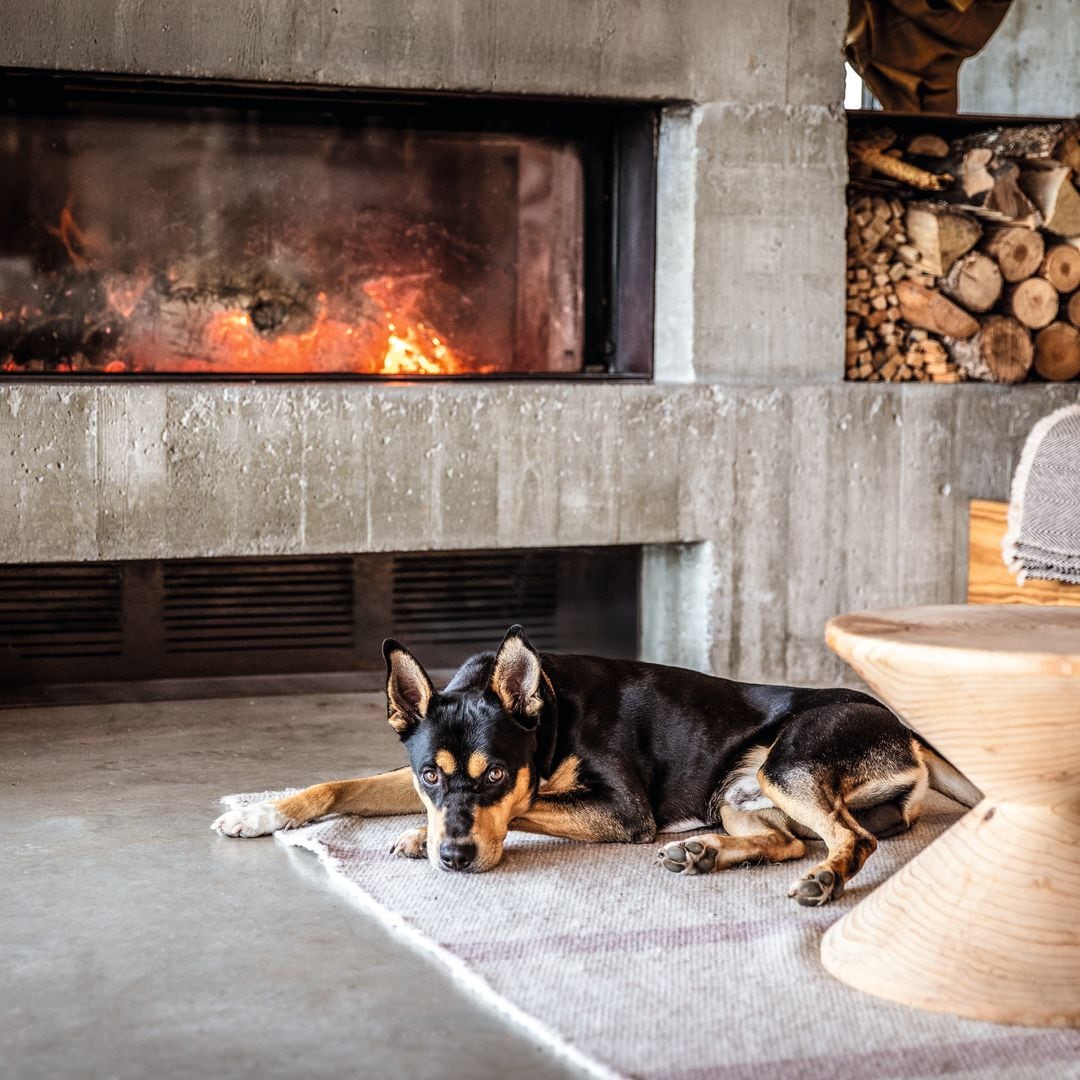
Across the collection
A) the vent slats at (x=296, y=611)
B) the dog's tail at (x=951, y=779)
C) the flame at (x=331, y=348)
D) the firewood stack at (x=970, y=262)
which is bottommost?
the dog's tail at (x=951, y=779)

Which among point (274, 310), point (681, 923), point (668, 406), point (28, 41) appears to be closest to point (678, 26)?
point (668, 406)

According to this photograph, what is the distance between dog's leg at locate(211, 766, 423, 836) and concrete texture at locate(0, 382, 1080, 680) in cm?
155

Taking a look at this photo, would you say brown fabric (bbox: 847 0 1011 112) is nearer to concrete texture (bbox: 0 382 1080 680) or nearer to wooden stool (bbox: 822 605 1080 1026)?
concrete texture (bbox: 0 382 1080 680)

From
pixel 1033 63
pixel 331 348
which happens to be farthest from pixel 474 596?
pixel 1033 63

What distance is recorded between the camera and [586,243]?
5.49 meters

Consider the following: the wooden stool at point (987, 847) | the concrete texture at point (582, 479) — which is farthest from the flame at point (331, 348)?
the wooden stool at point (987, 847)

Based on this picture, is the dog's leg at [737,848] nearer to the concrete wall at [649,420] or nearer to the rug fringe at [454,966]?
the rug fringe at [454,966]

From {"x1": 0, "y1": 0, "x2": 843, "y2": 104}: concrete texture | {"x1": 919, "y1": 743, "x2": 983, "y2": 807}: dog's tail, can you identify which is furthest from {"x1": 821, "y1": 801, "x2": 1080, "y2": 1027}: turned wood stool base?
{"x1": 0, "y1": 0, "x2": 843, "y2": 104}: concrete texture

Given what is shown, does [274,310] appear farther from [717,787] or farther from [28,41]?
[717,787]

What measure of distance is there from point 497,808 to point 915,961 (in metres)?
1.00

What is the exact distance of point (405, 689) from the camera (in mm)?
3182

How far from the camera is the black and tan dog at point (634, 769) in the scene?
10.1 feet

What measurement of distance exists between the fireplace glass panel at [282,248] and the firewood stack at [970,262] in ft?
3.64

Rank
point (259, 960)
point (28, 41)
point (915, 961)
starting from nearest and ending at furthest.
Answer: point (915, 961)
point (259, 960)
point (28, 41)
